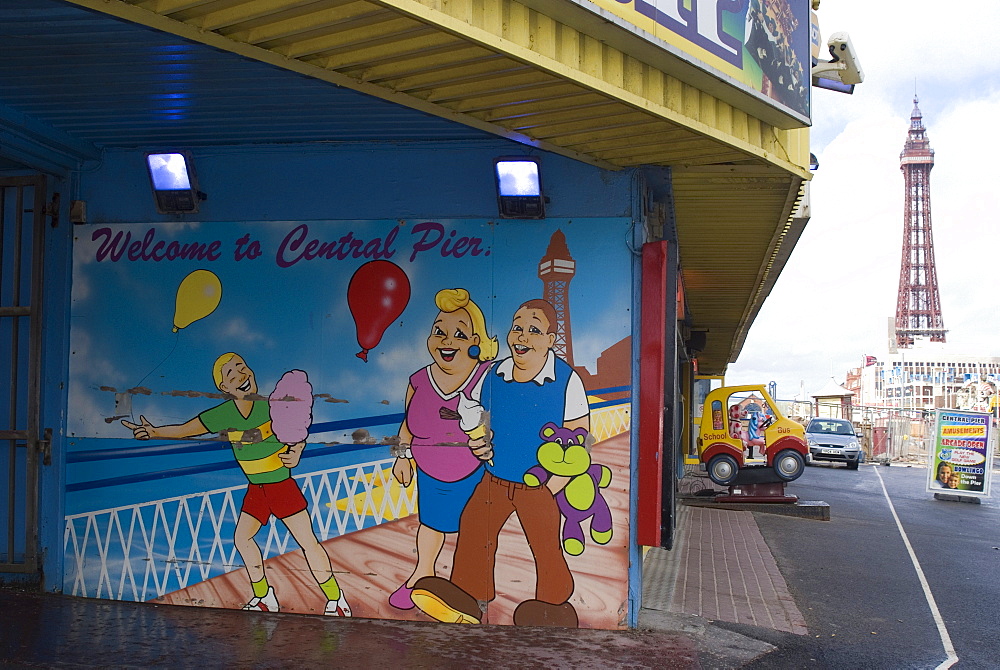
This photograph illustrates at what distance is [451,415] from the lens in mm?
6184

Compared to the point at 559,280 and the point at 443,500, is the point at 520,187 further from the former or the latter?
the point at 443,500

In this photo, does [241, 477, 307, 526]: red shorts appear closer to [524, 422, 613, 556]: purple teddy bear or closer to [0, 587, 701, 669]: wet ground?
[0, 587, 701, 669]: wet ground

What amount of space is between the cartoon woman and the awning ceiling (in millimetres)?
1380

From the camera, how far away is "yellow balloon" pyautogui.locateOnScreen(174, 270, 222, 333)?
21.4 feet

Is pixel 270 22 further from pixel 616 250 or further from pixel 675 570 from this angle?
pixel 675 570

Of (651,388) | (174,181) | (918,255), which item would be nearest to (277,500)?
(174,181)

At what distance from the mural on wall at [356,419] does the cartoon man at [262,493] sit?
0.01 meters

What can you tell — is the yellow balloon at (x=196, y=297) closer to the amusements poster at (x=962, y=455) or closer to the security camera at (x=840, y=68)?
the security camera at (x=840, y=68)

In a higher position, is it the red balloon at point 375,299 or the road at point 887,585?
the red balloon at point 375,299

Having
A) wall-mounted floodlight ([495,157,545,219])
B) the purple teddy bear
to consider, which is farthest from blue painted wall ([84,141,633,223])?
the purple teddy bear

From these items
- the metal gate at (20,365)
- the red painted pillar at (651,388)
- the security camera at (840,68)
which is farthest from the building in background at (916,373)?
the metal gate at (20,365)

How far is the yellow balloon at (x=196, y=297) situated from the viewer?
652 centimetres

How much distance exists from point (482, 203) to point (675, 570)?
14.2 feet

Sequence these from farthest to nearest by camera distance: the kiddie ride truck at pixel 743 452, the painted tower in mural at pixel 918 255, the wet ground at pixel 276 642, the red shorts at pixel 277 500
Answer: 1. the painted tower in mural at pixel 918 255
2. the kiddie ride truck at pixel 743 452
3. the red shorts at pixel 277 500
4. the wet ground at pixel 276 642
